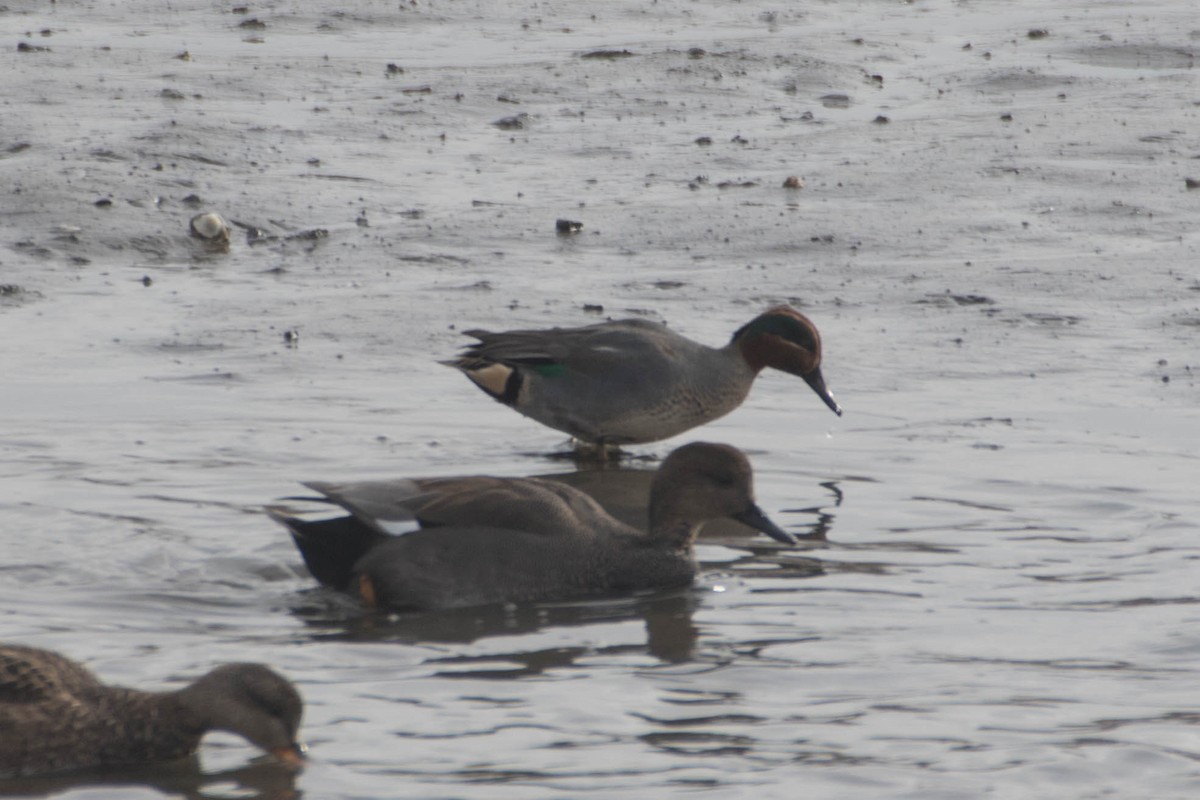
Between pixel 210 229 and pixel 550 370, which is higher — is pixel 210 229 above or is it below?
above

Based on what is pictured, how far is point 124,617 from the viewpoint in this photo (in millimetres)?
6430

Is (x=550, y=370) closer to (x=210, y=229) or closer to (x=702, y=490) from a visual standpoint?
(x=702, y=490)

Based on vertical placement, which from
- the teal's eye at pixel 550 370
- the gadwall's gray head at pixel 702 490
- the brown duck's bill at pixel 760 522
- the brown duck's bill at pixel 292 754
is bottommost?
the brown duck's bill at pixel 292 754

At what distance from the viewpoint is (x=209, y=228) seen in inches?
454

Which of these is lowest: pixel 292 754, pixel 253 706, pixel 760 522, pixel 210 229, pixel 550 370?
pixel 292 754

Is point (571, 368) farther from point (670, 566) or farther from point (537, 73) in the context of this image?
point (537, 73)

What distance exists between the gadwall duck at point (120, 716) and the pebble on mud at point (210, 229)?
20.5ft

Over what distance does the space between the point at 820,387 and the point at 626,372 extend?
0.85m

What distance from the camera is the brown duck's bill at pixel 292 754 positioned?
525cm

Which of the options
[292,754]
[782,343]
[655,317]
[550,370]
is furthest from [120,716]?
[655,317]

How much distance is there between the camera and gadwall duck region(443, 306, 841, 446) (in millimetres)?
8625

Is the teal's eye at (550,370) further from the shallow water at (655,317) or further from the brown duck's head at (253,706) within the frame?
the brown duck's head at (253,706)

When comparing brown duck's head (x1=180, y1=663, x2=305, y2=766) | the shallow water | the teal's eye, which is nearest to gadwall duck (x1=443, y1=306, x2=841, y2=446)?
the teal's eye

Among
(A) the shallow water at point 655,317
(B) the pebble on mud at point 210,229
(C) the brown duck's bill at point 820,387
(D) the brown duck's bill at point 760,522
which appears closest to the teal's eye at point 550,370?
(A) the shallow water at point 655,317
